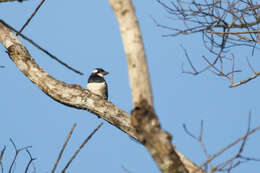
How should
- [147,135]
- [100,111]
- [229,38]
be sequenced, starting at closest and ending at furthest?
A: [147,135]
[100,111]
[229,38]

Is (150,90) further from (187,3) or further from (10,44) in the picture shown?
(187,3)

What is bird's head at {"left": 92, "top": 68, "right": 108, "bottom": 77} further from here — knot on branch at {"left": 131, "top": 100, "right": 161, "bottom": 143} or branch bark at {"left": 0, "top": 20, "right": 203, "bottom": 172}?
knot on branch at {"left": 131, "top": 100, "right": 161, "bottom": 143}

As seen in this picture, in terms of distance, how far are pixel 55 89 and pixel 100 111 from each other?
406 mm

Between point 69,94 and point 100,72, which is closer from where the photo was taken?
point 69,94

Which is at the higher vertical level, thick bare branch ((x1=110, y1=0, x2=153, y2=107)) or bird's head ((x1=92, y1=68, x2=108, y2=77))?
bird's head ((x1=92, y1=68, x2=108, y2=77))

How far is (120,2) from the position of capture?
191 centimetres

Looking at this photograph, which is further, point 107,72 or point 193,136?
point 107,72

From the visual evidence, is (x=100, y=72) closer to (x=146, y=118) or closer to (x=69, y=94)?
(x=69, y=94)

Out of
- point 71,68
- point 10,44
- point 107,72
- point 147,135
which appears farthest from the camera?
point 107,72

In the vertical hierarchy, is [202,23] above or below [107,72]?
below

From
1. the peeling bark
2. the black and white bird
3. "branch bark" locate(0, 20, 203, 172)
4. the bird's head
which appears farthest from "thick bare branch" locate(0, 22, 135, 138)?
the bird's head

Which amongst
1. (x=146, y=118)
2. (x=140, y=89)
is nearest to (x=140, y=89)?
(x=140, y=89)

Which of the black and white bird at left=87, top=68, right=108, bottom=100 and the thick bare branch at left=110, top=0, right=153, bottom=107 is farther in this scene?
the black and white bird at left=87, top=68, right=108, bottom=100

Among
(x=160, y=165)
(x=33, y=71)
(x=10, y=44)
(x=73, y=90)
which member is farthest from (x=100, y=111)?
(x=160, y=165)
